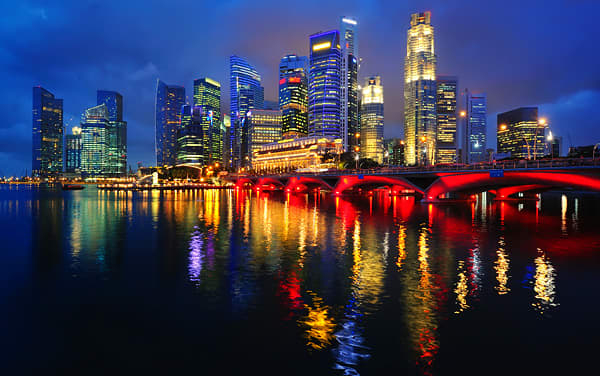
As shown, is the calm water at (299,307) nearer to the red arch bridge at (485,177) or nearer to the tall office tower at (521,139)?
the red arch bridge at (485,177)

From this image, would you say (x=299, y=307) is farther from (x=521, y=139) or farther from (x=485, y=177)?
(x=521, y=139)

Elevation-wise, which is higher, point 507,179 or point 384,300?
point 507,179

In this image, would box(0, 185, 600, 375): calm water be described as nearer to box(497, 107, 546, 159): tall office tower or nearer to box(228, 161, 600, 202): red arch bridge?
box(228, 161, 600, 202): red arch bridge

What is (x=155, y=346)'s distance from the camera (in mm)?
9742

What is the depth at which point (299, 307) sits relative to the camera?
1250 cm

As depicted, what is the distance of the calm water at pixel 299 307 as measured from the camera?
29.5ft

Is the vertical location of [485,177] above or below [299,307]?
above

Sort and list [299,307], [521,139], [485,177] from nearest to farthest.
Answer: [299,307]
[485,177]
[521,139]

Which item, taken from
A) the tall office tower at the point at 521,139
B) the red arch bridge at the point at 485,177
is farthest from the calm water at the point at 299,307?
the tall office tower at the point at 521,139

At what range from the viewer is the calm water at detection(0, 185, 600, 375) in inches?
354

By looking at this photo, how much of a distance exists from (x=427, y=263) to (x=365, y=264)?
3677 mm

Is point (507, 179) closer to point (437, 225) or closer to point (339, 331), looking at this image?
point (437, 225)

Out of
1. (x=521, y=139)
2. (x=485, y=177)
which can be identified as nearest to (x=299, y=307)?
(x=485, y=177)

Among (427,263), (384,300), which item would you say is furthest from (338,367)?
(427,263)
